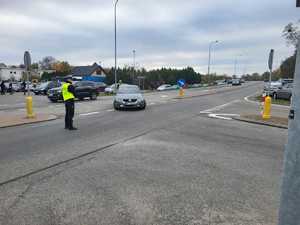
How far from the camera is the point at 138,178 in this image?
15.8 feet

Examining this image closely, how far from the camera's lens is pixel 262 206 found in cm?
380

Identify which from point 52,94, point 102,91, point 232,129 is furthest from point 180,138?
point 102,91

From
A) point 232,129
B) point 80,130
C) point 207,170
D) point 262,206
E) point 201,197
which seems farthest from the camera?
Result: point 232,129

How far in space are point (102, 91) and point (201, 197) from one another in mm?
36506

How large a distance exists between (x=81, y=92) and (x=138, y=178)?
21.2 meters

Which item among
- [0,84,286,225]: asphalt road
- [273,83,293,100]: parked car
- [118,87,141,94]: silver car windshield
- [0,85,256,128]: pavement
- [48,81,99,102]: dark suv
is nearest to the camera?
[0,84,286,225]: asphalt road

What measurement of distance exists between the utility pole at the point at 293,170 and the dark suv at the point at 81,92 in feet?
74.5

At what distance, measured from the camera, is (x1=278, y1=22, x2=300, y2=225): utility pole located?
78.5 inches

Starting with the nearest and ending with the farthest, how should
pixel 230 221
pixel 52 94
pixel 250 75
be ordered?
pixel 230 221 → pixel 52 94 → pixel 250 75

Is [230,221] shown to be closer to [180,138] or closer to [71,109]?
[180,138]

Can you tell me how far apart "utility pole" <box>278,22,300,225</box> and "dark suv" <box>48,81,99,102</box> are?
2272 cm

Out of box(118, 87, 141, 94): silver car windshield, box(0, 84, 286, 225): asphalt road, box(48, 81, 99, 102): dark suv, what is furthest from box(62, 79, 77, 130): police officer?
box(48, 81, 99, 102): dark suv

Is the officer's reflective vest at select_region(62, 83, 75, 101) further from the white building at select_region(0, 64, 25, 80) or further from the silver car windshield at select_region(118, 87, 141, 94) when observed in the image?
the white building at select_region(0, 64, 25, 80)

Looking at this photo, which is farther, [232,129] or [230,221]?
[232,129]
